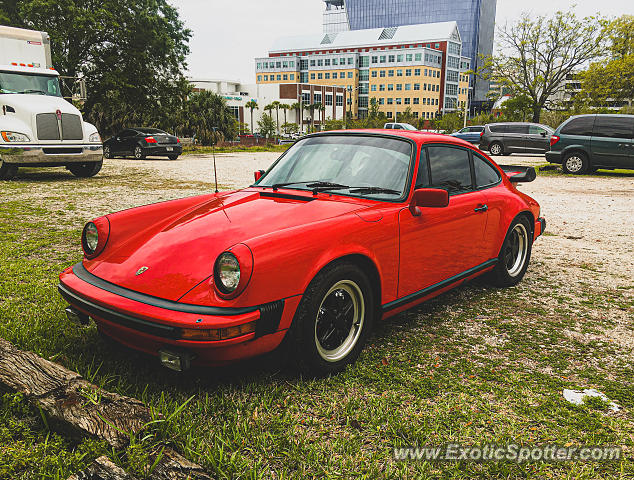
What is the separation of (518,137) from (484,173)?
2154 cm

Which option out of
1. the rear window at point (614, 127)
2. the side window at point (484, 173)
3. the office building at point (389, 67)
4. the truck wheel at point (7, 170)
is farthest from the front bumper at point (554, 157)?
the office building at point (389, 67)

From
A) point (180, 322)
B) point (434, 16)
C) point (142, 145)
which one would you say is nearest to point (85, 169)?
point (142, 145)

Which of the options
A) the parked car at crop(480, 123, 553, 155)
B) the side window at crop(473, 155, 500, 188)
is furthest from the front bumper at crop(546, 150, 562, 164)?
the side window at crop(473, 155, 500, 188)

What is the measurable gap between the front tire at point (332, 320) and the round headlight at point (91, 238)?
1588mm

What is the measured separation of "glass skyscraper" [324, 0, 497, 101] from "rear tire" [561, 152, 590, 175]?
131 m

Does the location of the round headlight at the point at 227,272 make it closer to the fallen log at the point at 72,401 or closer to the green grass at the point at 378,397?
the green grass at the point at 378,397

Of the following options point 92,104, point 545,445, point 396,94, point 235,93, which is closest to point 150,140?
point 92,104

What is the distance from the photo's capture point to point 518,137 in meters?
23.7

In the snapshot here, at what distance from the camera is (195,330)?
2307 millimetres

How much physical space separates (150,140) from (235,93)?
82243mm

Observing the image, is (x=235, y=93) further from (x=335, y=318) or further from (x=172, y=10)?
(x=335, y=318)

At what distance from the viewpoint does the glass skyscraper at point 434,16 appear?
451 feet

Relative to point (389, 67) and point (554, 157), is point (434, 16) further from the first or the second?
point (554, 157)

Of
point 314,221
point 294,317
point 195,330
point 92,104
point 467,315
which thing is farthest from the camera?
point 92,104
